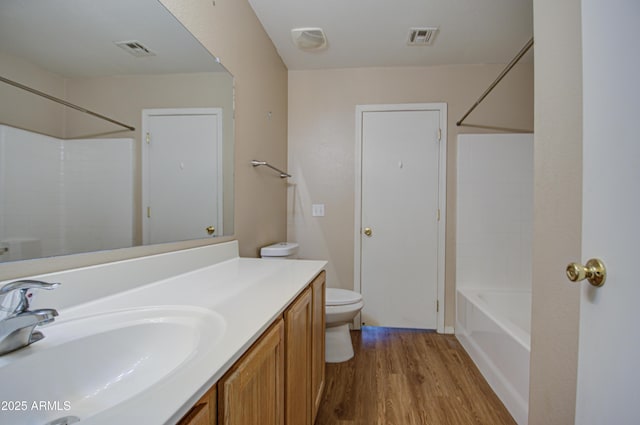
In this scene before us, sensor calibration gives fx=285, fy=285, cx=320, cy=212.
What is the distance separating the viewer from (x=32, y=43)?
27.1 inches

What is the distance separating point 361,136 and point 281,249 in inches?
51.8

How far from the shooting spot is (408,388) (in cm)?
174

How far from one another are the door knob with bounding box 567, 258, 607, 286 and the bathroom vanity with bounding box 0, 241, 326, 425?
2.37ft

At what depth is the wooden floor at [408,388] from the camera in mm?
1494

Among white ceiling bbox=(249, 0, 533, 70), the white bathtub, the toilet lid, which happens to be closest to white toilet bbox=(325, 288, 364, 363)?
the toilet lid

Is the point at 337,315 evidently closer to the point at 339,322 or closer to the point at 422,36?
the point at 339,322

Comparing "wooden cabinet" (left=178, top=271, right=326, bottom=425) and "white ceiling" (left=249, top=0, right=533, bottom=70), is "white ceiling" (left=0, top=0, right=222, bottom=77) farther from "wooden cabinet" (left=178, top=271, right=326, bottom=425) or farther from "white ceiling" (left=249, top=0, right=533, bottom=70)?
"white ceiling" (left=249, top=0, right=533, bottom=70)

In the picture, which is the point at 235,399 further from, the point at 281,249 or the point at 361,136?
the point at 361,136

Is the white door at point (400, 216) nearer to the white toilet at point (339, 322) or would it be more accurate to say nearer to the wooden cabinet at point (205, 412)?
the white toilet at point (339, 322)

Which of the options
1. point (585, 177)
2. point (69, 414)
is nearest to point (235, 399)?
point (69, 414)

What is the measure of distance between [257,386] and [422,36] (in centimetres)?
243

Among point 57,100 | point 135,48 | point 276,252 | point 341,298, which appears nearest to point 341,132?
point 276,252

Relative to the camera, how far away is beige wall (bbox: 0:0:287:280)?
120 cm

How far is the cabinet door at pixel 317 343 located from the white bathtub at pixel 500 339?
101 cm
